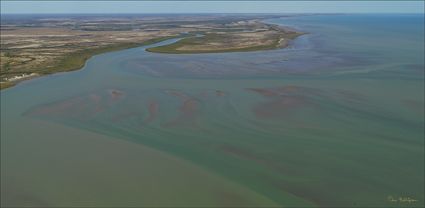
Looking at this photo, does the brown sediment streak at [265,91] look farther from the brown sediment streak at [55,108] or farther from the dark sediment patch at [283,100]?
the brown sediment streak at [55,108]

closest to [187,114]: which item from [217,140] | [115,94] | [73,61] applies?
[217,140]

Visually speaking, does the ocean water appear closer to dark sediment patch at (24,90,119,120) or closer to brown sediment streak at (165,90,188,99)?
dark sediment patch at (24,90,119,120)

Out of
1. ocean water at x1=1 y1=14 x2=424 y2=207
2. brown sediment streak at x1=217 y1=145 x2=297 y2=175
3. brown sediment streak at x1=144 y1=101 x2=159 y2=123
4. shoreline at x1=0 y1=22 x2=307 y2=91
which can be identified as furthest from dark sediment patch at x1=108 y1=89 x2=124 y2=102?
brown sediment streak at x1=217 y1=145 x2=297 y2=175

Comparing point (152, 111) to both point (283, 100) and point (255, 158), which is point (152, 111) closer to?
point (283, 100)

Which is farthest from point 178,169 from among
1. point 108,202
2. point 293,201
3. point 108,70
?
point 108,70

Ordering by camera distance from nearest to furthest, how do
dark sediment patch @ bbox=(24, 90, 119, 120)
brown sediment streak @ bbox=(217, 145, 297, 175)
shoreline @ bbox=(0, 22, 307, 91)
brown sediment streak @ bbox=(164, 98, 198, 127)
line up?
brown sediment streak @ bbox=(217, 145, 297, 175), brown sediment streak @ bbox=(164, 98, 198, 127), dark sediment patch @ bbox=(24, 90, 119, 120), shoreline @ bbox=(0, 22, 307, 91)

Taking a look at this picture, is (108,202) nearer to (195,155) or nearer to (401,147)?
(195,155)
